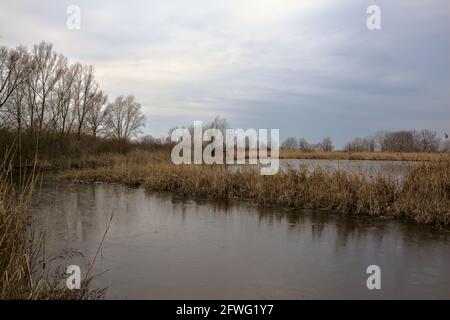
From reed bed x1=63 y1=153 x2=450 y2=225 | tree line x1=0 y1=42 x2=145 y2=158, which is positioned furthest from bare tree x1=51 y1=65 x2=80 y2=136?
reed bed x1=63 y1=153 x2=450 y2=225

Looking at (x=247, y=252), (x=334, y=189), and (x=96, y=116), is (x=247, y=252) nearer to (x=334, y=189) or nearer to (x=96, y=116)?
(x=334, y=189)

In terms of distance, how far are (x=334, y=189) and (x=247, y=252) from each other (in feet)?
13.2

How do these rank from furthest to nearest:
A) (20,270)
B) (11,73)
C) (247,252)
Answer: (11,73) < (247,252) < (20,270)

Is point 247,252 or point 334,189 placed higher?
point 334,189

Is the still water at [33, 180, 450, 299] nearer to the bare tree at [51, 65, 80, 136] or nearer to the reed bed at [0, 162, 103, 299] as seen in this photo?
the reed bed at [0, 162, 103, 299]

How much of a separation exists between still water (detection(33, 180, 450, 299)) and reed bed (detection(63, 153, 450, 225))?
0.48 metres

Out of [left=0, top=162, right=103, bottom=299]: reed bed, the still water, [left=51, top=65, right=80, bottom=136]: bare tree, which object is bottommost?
the still water

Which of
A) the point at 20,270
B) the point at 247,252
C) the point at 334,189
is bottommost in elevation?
the point at 247,252

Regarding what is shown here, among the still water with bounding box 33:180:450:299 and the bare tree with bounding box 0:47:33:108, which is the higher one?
the bare tree with bounding box 0:47:33:108

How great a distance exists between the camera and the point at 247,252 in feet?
17.0

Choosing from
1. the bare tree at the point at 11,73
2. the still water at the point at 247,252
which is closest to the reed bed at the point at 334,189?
the still water at the point at 247,252

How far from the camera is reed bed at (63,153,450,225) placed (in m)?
7.51

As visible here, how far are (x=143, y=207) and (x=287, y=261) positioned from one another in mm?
4919

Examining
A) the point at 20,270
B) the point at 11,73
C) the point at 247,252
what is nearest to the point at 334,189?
the point at 247,252
